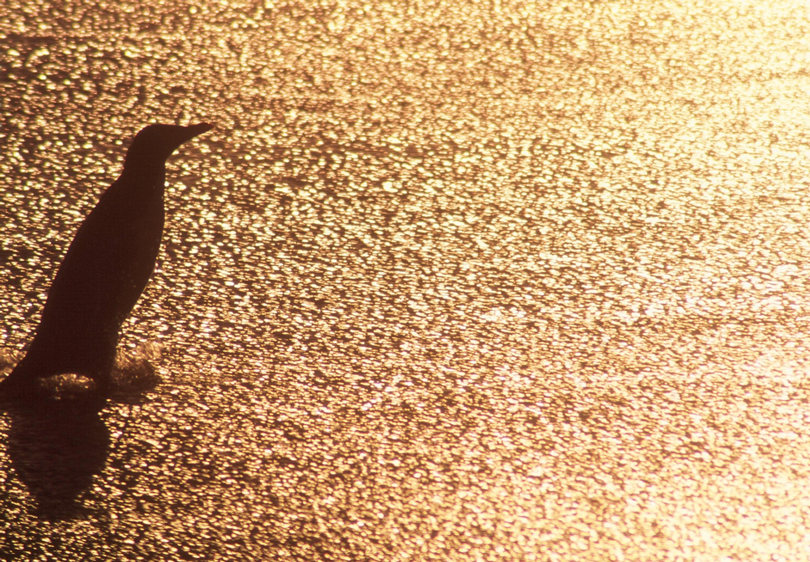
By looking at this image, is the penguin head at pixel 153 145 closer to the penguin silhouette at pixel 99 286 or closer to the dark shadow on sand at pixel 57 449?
the penguin silhouette at pixel 99 286

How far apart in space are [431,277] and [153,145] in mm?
434

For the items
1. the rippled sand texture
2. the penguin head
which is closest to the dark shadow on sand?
the rippled sand texture

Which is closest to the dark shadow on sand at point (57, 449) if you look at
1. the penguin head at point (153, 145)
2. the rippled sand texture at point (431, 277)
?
the rippled sand texture at point (431, 277)

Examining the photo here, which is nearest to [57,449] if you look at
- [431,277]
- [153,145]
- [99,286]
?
[99,286]

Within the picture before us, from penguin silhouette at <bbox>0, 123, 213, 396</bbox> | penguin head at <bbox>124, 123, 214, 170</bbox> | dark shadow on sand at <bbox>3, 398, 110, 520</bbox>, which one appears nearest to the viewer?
dark shadow on sand at <bbox>3, 398, 110, 520</bbox>

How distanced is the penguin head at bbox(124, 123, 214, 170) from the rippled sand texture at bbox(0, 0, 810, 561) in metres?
0.20

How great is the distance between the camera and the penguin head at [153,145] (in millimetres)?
1456

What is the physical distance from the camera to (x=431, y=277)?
1651mm

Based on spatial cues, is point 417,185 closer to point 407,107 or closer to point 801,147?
point 407,107

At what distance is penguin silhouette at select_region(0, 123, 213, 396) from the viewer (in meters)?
1.34

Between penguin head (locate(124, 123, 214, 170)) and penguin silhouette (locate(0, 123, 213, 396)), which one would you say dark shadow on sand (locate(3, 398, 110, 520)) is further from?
penguin head (locate(124, 123, 214, 170))

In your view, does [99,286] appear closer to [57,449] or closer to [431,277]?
[57,449]

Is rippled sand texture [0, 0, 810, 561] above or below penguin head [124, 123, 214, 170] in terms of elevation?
below

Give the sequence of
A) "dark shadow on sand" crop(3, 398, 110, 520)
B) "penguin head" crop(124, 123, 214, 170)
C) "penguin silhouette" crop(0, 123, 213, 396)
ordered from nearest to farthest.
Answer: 1. "dark shadow on sand" crop(3, 398, 110, 520)
2. "penguin silhouette" crop(0, 123, 213, 396)
3. "penguin head" crop(124, 123, 214, 170)
